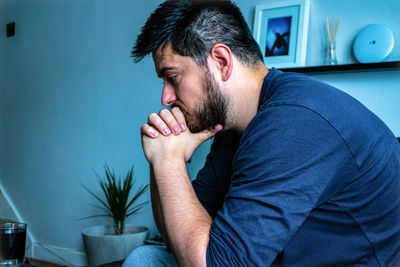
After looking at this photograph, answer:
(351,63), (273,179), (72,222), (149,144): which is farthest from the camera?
(72,222)

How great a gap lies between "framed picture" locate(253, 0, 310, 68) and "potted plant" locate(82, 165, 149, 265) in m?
1.11

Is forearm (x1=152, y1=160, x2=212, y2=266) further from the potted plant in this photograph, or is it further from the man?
the potted plant

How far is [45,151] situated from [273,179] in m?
2.83

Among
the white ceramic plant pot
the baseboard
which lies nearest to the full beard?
the white ceramic plant pot

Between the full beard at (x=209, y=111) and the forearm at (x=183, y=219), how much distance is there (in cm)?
22

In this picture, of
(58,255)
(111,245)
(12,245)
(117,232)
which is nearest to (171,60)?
(12,245)

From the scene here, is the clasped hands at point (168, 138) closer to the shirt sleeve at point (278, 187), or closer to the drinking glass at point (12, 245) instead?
the shirt sleeve at point (278, 187)

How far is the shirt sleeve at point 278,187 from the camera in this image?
0.80 metres

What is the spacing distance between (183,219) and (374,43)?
123 centimetres

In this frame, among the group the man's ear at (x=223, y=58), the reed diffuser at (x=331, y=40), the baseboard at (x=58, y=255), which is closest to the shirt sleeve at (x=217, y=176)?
the man's ear at (x=223, y=58)

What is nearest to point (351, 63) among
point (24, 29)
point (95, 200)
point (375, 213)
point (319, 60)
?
point (319, 60)

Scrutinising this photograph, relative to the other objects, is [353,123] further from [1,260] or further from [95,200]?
[95,200]

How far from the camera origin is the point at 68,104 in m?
3.10

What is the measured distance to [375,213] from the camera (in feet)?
3.01
